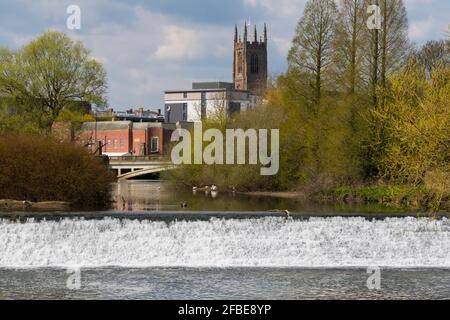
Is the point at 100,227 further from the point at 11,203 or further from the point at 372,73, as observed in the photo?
the point at 372,73

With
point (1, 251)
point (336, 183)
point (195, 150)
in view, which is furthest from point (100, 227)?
point (195, 150)

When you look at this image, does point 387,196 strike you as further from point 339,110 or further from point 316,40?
point 316,40

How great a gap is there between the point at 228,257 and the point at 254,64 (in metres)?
142

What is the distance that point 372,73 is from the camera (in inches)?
1674

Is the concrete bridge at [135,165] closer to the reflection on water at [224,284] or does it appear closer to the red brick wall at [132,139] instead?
the red brick wall at [132,139]

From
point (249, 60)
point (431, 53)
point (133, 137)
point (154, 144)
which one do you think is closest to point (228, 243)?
point (431, 53)

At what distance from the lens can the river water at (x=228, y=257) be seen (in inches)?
690

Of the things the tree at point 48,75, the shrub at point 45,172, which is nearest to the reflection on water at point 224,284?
the shrub at point 45,172

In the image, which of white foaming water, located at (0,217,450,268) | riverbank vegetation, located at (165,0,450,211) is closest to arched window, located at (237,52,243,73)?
riverbank vegetation, located at (165,0,450,211)

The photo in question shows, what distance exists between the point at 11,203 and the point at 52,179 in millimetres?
2246

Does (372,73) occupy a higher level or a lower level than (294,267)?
higher
